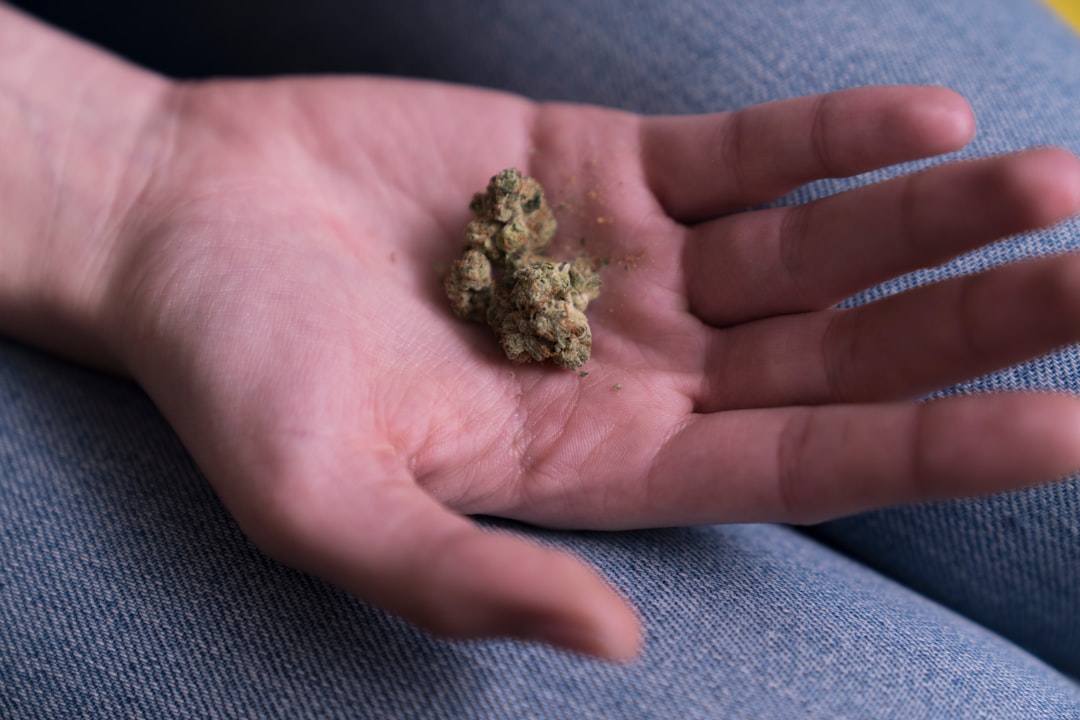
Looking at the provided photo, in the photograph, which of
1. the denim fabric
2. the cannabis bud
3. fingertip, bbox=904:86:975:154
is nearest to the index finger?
fingertip, bbox=904:86:975:154

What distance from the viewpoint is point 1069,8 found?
3057mm

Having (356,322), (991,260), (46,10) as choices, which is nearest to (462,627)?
(356,322)

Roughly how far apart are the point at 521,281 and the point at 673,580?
0.54 meters

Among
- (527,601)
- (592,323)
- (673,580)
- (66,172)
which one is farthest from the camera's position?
(66,172)

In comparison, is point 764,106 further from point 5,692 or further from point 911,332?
point 5,692

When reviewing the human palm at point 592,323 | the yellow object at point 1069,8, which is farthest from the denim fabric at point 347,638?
the yellow object at point 1069,8

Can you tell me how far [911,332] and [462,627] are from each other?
0.71 metres

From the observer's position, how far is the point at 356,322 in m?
1.22

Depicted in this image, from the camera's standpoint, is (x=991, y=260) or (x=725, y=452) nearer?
(x=725, y=452)

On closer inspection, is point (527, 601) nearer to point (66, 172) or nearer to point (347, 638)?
point (347, 638)

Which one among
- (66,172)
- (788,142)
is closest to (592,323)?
(788,142)

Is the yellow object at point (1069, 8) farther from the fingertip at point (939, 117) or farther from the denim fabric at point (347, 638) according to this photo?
the denim fabric at point (347, 638)

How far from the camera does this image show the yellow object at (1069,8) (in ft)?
9.96

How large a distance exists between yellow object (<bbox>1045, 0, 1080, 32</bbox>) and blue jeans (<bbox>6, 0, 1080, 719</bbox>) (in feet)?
5.58
